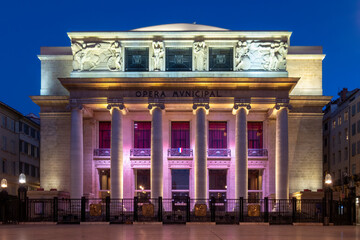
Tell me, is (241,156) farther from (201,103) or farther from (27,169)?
(27,169)

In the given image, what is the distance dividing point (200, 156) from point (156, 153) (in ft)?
12.3

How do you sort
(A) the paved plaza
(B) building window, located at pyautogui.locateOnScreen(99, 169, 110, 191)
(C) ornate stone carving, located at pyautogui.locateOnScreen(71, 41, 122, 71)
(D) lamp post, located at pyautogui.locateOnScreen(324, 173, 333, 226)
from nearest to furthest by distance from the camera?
1. (A) the paved plaza
2. (D) lamp post, located at pyautogui.locateOnScreen(324, 173, 333, 226)
3. (C) ornate stone carving, located at pyautogui.locateOnScreen(71, 41, 122, 71)
4. (B) building window, located at pyautogui.locateOnScreen(99, 169, 110, 191)

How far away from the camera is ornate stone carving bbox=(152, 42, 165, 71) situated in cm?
4841

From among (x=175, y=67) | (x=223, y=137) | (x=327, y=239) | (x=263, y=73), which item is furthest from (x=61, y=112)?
(x=327, y=239)

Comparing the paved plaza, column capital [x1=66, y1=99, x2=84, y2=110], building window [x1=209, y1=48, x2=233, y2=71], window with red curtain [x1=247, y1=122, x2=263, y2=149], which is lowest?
the paved plaza

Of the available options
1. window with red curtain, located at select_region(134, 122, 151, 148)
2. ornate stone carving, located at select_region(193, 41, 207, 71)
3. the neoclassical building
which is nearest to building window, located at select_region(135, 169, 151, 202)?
the neoclassical building

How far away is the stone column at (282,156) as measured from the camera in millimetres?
46688

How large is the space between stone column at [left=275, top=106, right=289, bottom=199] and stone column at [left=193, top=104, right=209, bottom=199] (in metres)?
6.21

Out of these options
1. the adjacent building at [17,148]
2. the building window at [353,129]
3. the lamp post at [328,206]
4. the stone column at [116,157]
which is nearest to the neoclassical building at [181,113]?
the stone column at [116,157]

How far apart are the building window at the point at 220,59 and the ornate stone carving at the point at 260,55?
0.73 m

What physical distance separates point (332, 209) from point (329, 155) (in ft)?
118

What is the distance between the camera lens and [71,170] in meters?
47.3

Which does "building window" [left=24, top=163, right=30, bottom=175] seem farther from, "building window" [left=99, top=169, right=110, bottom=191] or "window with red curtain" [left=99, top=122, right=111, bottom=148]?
"window with red curtain" [left=99, top=122, right=111, bottom=148]

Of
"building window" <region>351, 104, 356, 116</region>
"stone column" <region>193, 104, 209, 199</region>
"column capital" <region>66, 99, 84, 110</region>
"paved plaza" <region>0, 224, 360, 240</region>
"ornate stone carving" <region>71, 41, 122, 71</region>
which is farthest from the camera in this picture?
"building window" <region>351, 104, 356, 116</region>
